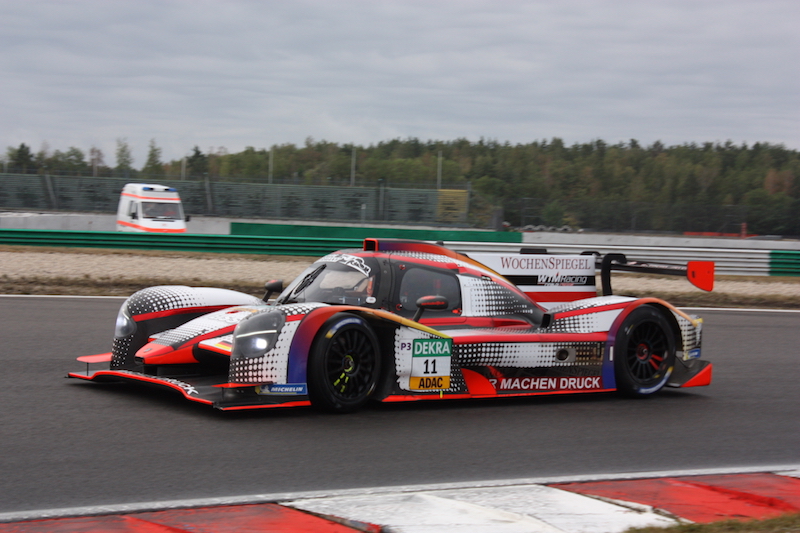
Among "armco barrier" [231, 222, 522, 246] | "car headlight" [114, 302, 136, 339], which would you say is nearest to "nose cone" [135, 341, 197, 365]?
"car headlight" [114, 302, 136, 339]

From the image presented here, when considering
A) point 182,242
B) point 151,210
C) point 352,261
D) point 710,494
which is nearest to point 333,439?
point 352,261

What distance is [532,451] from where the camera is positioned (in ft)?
18.0

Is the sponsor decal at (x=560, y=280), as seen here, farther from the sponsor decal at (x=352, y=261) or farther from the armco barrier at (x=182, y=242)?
the armco barrier at (x=182, y=242)

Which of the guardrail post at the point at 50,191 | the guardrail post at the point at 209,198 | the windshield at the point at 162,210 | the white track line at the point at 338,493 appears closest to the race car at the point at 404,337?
the white track line at the point at 338,493

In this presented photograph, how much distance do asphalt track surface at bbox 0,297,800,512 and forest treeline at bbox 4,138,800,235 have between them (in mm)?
26766

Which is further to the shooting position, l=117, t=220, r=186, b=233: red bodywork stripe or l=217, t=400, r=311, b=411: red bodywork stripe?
l=117, t=220, r=186, b=233: red bodywork stripe

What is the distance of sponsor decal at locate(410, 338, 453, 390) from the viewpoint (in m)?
6.39

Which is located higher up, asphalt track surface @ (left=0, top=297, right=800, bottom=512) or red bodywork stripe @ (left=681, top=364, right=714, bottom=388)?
red bodywork stripe @ (left=681, top=364, right=714, bottom=388)

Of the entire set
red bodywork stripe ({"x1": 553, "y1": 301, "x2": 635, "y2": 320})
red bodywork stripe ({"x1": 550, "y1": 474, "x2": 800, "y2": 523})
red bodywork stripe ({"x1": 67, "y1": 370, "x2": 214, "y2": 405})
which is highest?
red bodywork stripe ({"x1": 553, "y1": 301, "x2": 635, "y2": 320})

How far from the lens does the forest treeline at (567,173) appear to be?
117 ft

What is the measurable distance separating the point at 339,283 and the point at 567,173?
94.1 meters

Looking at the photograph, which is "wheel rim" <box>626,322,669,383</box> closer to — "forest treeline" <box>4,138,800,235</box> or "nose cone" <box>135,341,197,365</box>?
"nose cone" <box>135,341,197,365</box>

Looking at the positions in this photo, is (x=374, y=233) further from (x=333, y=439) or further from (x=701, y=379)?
(x=333, y=439)

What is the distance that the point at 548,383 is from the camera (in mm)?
7070
